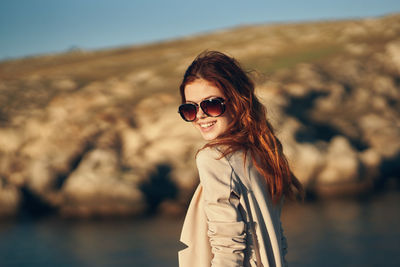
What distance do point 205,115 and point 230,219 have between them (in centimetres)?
39

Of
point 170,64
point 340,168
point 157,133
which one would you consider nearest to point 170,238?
point 157,133

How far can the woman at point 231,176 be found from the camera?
147cm

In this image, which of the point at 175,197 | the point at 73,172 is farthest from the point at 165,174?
the point at 73,172

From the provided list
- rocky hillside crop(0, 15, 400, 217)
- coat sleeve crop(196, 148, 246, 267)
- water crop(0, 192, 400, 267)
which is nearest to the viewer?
coat sleeve crop(196, 148, 246, 267)

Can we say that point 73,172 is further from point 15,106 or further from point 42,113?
point 15,106

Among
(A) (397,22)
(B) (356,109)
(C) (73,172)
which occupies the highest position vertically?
(A) (397,22)

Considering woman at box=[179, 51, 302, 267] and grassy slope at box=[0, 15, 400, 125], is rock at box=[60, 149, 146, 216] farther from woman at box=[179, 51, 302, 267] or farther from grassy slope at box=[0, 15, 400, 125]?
woman at box=[179, 51, 302, 267]

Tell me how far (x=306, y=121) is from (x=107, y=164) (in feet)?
9.40

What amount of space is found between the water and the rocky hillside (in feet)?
0.97

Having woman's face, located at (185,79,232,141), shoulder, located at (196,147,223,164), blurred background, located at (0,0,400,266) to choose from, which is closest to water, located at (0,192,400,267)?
blurred background, located at (0,0,400,266)

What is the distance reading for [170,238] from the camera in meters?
5.12

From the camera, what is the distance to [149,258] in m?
4.66

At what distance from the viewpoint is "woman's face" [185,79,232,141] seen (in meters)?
1.68

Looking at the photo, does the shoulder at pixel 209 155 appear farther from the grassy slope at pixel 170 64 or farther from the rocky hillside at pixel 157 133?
the grassy slope at pixel 170 64
